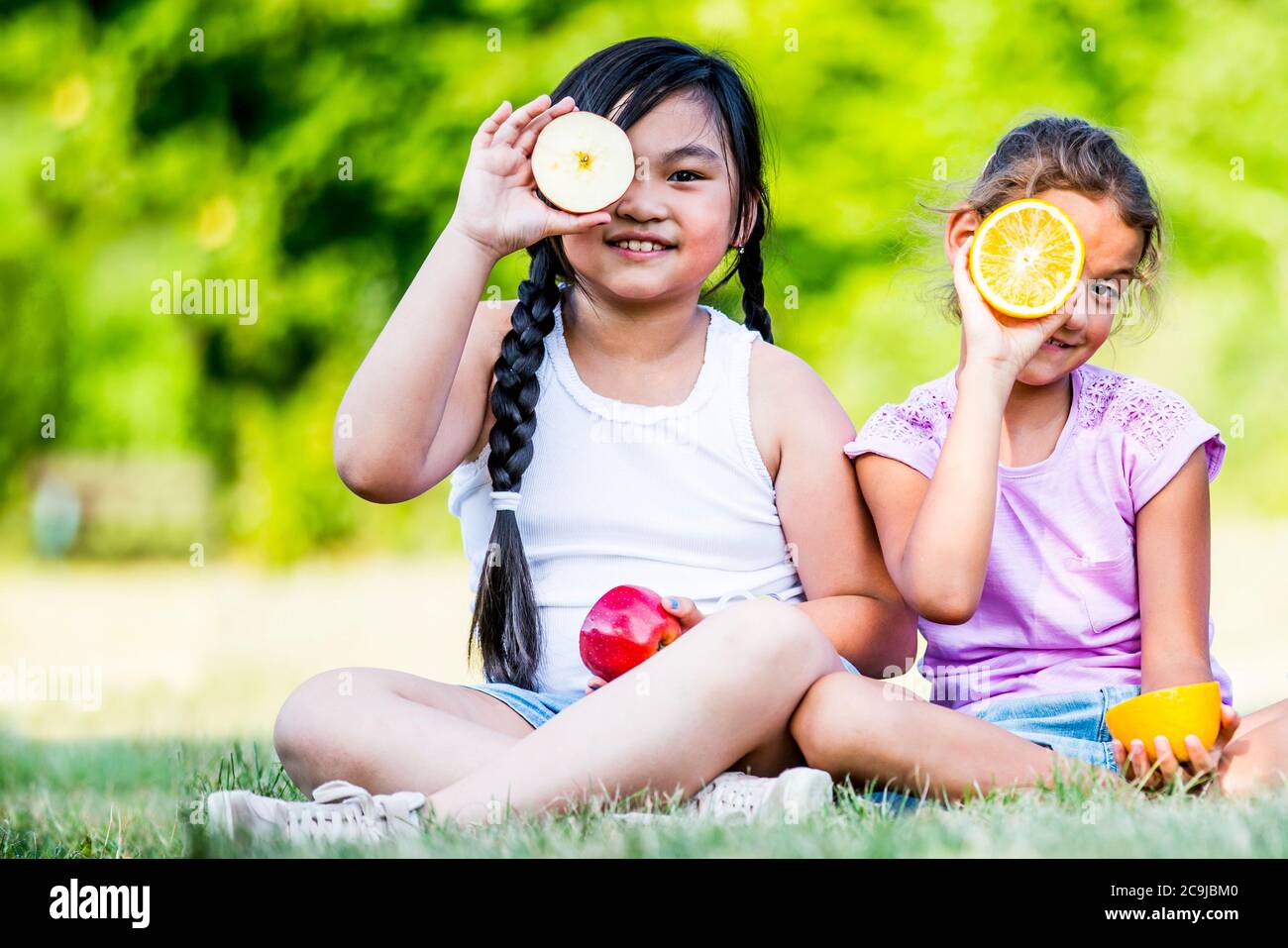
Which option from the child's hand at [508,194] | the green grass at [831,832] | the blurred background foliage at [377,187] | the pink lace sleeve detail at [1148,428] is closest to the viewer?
the green grass at [831,832]

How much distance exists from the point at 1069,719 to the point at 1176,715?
14.3 inches

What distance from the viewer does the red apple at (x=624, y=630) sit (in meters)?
2.74

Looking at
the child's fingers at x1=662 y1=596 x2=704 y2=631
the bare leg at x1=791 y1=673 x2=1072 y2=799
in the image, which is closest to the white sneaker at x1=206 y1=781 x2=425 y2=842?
the child's fingers at x1=662 y1=596 x2=704 y2=631

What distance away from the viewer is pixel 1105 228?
10.00 feet

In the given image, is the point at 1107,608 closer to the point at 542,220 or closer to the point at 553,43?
the point at 542,220

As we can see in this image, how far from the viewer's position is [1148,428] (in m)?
3.10

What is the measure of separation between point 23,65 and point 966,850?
41.2 feet

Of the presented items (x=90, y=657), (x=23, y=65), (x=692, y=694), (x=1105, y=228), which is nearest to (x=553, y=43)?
(x=23, y=65)

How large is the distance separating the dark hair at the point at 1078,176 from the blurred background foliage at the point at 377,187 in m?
8.09

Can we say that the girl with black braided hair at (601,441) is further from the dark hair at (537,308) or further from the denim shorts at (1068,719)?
the denim shorts at (1068,719)

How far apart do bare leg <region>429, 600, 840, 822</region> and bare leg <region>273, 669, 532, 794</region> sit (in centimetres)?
8

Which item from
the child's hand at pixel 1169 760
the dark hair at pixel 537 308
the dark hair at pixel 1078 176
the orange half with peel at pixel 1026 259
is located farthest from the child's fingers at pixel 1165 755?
the dark hair at pixel 537 308

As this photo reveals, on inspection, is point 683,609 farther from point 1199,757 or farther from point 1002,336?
point 1199,757

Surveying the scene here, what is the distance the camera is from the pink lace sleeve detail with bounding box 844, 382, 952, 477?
3.08 m
